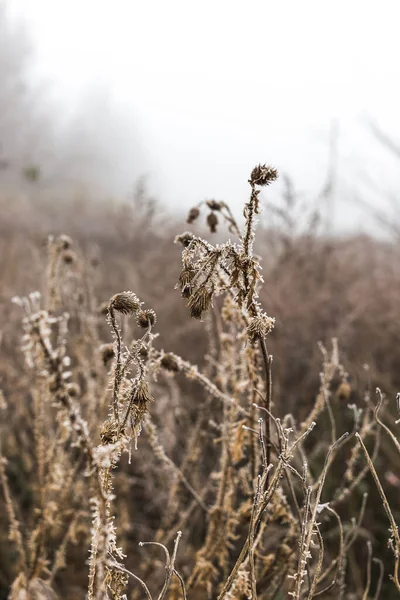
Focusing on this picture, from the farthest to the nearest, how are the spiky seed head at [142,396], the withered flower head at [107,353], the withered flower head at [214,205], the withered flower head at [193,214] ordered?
the withered flower head at [193,214] < the withered flower head at [214,205] < the withered flower head at [107,353] < the spiky seed head at [142,396]

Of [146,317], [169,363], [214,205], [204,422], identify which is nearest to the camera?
[146,317]

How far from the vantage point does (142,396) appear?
2.22 ft

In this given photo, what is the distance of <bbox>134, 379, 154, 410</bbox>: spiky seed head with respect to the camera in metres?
0.67

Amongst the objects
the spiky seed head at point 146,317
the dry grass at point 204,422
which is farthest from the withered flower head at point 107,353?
the spiky seed head at point 146,317

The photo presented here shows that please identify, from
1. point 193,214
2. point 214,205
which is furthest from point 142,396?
point 193,214

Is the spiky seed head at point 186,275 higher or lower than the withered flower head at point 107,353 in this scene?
lower

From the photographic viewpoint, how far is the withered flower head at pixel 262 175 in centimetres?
72

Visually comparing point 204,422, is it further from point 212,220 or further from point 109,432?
point 109,432

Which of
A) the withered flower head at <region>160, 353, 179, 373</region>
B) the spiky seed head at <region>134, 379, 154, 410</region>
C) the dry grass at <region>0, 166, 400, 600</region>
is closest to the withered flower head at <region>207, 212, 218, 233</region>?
the dry grass at <region>0, 166, 400, 600</region>

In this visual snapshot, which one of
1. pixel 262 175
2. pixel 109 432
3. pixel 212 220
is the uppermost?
pixel 212 220

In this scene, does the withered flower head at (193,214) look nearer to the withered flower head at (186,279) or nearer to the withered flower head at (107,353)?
the withered flower head at (107,353)

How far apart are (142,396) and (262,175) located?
0.34m

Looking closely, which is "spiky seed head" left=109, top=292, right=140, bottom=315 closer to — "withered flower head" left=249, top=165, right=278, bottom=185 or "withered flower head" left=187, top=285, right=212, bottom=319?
"withered flower head" left=187, top=285, right=212, bottom=319

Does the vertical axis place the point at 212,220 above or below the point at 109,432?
above
